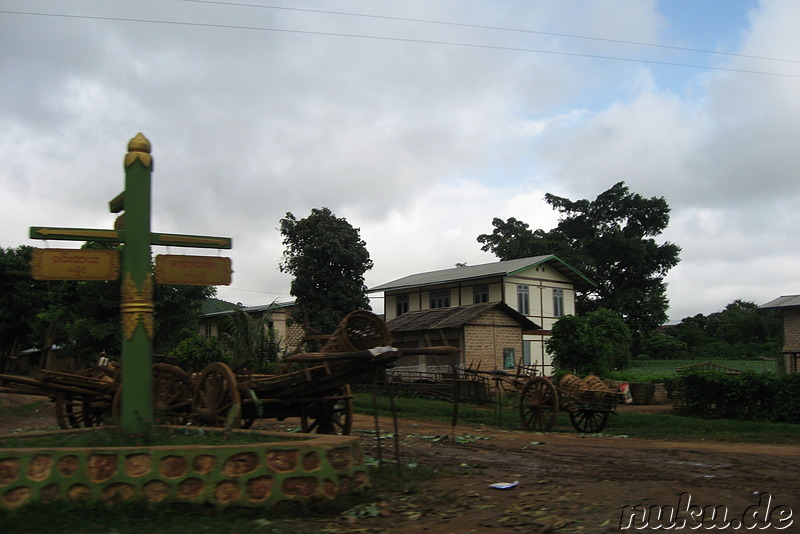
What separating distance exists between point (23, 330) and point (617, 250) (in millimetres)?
39408

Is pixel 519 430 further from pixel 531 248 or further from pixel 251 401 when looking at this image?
pixel 531 248

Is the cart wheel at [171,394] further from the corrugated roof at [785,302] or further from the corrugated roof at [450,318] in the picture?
the corrugated roof at [785,302]

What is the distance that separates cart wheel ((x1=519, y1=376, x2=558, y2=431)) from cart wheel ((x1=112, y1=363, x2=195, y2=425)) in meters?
8.85

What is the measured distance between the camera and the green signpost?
887 cm

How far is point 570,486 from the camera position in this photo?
356 inches

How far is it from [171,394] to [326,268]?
23538 mm

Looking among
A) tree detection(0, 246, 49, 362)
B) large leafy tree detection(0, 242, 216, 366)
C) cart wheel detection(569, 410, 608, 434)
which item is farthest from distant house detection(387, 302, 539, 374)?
tree detection(0, 246, 49, 362)

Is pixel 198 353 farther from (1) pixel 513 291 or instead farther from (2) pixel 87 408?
(1) pixel 513 291

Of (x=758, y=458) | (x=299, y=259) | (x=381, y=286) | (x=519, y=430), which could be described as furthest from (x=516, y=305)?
(x=758, y=458)

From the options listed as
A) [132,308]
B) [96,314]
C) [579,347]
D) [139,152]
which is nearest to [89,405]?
[132,308]

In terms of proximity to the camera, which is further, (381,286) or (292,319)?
(381,286)

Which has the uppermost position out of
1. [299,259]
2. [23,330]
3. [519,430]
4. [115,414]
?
[299,259]

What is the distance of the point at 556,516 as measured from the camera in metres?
7.29

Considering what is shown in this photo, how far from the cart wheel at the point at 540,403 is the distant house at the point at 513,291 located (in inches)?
683
